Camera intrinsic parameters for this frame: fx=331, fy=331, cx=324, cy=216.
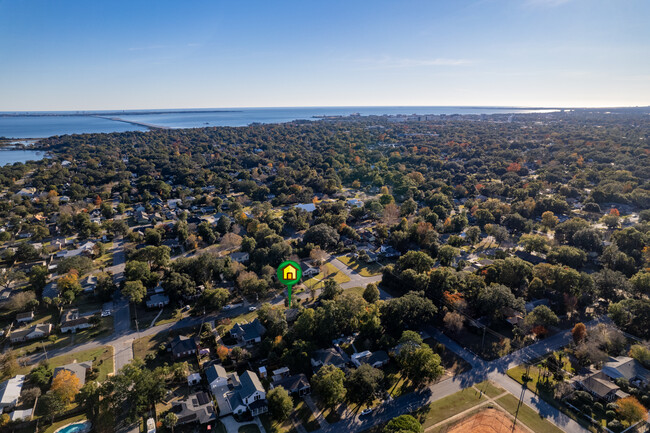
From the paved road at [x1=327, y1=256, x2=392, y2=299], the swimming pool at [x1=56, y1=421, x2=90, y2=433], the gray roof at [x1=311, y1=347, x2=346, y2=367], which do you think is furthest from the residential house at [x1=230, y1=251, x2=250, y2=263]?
the swimming pool at [x1=56, y1=421, x2=90, y2=433]

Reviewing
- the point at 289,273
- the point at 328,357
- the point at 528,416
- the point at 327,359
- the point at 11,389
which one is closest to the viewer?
the point at 528,416

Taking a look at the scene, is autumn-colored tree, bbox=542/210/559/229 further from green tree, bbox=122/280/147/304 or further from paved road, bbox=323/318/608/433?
green tree, bbox=122/280/147/304

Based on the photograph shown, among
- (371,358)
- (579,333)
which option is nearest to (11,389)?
(371,358)

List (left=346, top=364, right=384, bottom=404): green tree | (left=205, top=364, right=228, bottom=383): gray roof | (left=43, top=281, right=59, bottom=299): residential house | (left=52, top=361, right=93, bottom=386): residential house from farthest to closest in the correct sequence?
(left=43, top=281, right=59, bottom=299): residential house < (left=52, top=361, right=93, bottom=386): residential house < (left=205, top=364, right=228, bottom=383): gray roof < (left=346, top=364, right=384, bottom=404): green tree

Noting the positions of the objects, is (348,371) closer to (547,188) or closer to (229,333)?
(229,333)

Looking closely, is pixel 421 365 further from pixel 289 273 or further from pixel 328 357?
pixel 289 273

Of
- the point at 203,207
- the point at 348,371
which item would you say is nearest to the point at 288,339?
the point at 348,371
